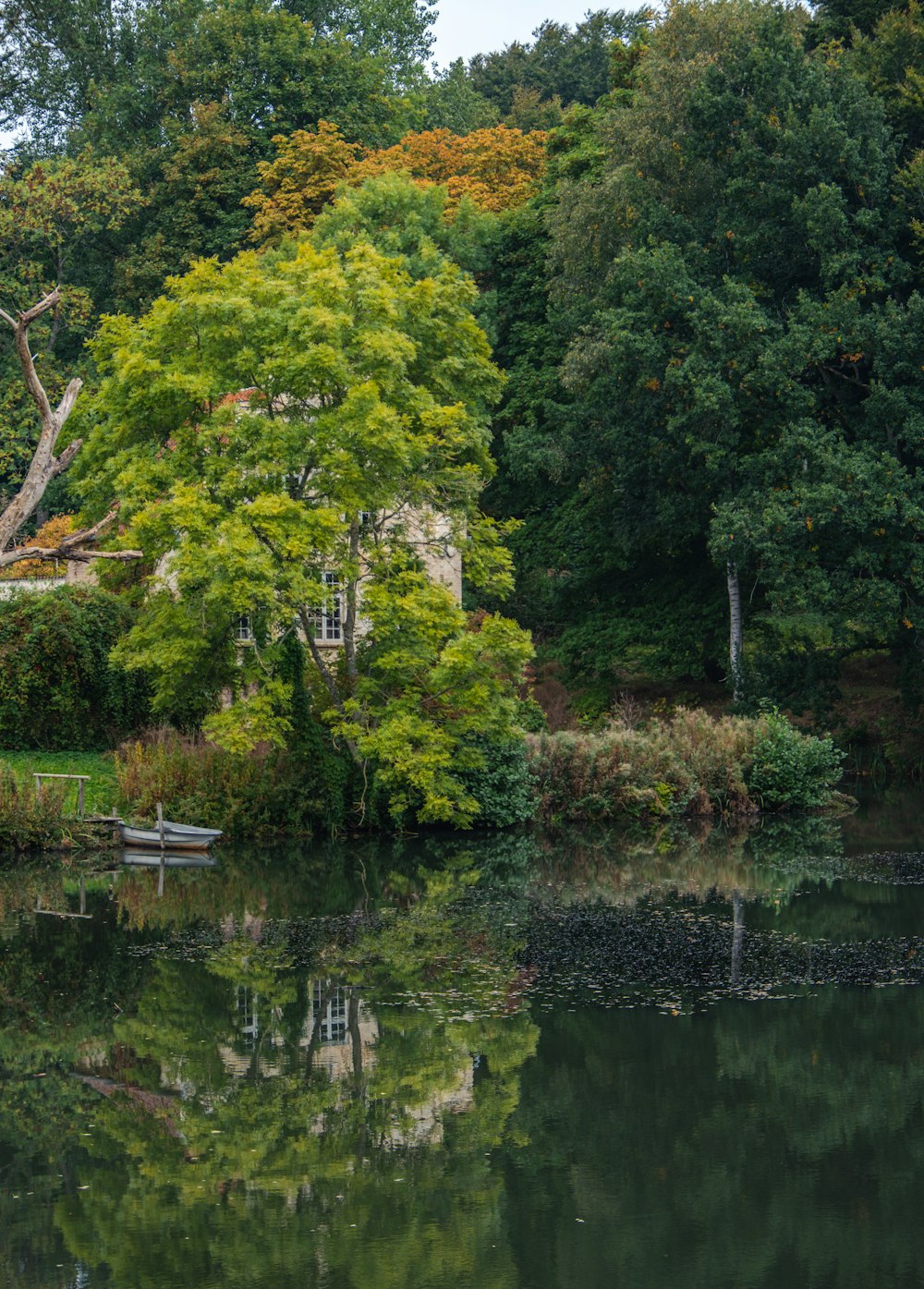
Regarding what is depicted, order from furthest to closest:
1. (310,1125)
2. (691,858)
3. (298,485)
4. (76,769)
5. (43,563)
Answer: (43,563) < (76,769) < (298,485) < (691,858) < (310,1125)

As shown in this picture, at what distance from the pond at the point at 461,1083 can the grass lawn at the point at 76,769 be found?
17.8 ft

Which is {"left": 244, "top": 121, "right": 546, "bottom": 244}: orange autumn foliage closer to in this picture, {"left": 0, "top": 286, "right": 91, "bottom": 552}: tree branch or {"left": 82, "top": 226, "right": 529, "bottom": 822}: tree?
{"left": 82, "top": 226, "right": 529, "bottom": 822}: tree

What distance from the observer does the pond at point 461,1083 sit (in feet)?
35.1

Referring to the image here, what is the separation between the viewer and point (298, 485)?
3180 cm

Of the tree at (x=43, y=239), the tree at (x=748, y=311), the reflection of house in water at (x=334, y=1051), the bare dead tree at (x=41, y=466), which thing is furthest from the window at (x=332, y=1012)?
the tree at (x=43, y=239)

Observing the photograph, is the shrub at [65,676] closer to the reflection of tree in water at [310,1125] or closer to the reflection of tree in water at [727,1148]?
the reflection of tree in water at [310,1125]

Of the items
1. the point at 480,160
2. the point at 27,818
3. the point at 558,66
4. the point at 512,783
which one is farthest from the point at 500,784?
the point at 558,66

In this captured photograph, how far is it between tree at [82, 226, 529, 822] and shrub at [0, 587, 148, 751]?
16.0 feet

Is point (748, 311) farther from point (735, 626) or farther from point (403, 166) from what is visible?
point (403, 166)

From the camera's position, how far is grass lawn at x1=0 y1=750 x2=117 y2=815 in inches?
1206

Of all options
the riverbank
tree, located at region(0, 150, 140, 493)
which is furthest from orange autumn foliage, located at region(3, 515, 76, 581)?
the riverbank

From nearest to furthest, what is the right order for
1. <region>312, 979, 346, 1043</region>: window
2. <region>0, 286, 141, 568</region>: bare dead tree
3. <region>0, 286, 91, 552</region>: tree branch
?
<region>312, 979, 346, 1043</region>: window < <region>0, 286, 141, 568</region>: bare dead tree < <region>0, 286, 91, 552</region>: tree branch

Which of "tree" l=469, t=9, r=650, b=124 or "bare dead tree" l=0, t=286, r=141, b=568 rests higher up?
"tree" l=469, t=9, r=650, b=124

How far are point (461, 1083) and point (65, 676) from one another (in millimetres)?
24502
